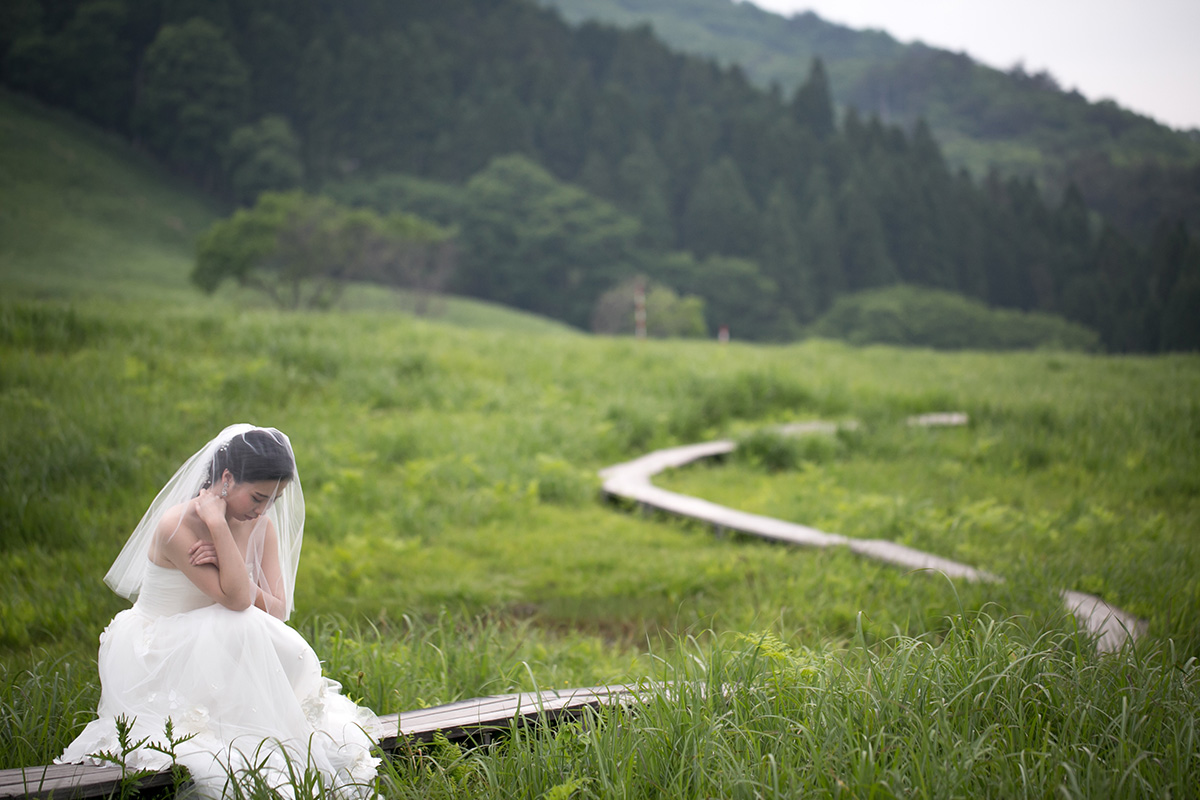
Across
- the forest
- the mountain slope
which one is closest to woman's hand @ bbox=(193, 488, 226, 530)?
the forest

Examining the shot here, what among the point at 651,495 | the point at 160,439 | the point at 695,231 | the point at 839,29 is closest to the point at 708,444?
the point at 651,495

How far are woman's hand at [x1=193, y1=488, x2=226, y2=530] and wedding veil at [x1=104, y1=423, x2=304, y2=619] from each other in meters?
0.07

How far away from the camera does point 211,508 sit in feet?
8.04

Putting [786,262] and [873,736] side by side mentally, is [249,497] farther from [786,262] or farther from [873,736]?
[786,262]

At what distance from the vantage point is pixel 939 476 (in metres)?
7.96

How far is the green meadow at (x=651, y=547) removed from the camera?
7.95 feet

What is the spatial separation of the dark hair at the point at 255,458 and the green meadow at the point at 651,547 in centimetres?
100

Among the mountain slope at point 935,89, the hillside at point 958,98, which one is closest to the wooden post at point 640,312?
the hillside at point 958,98

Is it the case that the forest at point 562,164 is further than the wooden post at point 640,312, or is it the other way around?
the forest at point 562,164

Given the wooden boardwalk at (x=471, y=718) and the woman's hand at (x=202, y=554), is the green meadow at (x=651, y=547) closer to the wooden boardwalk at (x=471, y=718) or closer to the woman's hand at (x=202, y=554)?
the wooden boardwalk at (x=471, y=718)

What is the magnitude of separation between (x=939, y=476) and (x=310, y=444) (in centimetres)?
622

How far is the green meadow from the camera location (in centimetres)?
242

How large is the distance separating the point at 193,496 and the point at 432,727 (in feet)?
3.64

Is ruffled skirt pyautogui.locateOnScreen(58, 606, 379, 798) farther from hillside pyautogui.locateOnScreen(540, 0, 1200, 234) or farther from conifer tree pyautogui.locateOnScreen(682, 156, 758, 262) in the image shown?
hillside pyautogui.locateOnScreen(540, 0, 1200, 234)
